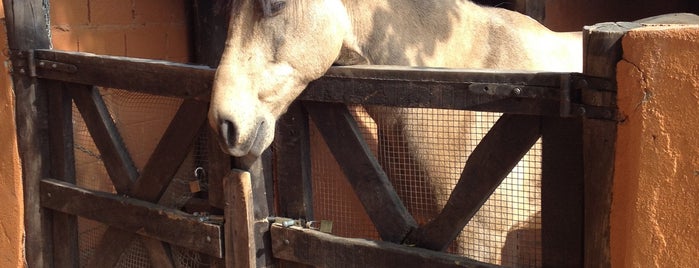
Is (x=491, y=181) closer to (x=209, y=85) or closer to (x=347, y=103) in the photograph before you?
(x=347, y=103)

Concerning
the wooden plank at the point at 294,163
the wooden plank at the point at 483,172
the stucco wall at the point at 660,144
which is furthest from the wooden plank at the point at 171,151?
the stucco wall at the point at 660,144

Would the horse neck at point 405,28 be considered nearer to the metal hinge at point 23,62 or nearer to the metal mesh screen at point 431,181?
the metal mesh screen at point 431,181

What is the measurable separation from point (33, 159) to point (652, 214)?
8.43 feet

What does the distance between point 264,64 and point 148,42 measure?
214cm

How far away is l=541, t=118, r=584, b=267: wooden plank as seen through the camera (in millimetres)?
→ 1962

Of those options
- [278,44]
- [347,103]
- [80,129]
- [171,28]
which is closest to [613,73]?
[347,103]

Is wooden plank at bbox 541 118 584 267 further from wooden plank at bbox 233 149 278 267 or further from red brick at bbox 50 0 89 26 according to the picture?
red brick at bbox 50 0 89 26

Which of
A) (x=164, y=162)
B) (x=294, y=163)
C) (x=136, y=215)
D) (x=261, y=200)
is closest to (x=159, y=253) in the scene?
(x=136, y=215)

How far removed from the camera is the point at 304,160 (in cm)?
253

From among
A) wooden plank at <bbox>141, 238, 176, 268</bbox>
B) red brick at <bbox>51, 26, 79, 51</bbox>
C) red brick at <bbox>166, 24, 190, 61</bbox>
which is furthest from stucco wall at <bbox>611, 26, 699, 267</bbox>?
red brick at <bbox>166, 24, 190, 61</bbox>

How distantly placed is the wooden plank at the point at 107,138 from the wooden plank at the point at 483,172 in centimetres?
132

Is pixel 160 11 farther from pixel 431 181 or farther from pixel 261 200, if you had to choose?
pixel 431 181

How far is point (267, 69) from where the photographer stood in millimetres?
2301

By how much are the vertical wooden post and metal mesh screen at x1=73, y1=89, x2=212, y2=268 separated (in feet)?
0.58
